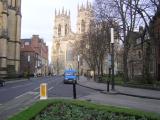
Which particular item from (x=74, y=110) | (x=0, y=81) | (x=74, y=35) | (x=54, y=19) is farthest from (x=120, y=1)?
(x=54, y=19)

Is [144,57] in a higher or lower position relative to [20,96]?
higher

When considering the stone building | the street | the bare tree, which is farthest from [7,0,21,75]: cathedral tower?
the street

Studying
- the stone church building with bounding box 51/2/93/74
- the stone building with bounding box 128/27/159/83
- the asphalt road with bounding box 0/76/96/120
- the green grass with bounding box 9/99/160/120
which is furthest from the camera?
the stone church building with bounding box 51/2/93/74

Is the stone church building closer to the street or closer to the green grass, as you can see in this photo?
the street

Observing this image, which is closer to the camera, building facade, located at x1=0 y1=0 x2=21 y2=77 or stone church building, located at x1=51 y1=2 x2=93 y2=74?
building facade, located at x1=0 y1=0 x2=21 y2=77

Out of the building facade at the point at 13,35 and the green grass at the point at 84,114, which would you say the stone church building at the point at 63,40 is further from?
the green grass at the point at 84,114

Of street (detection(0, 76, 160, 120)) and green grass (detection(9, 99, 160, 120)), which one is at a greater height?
green grass (detection(9, 99, 160, 120))

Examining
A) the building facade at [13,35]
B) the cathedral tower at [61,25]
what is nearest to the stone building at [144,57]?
the building facade at [13,35]

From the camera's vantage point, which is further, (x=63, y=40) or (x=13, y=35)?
(x=63, y=40)

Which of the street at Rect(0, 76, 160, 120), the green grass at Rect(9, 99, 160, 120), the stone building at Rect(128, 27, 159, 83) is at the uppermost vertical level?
the stone building at Rect(128, 27, 159, 83)

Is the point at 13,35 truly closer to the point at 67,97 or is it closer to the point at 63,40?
the point at 67,97

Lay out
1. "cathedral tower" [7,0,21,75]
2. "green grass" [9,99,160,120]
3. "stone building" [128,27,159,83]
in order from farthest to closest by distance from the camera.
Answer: "cathedral tower" [7,0,21,75] < "stone building" [128,27,159,83] < "green grass" [9,99,160,120]

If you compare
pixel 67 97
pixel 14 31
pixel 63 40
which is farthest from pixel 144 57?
pixel 63 40

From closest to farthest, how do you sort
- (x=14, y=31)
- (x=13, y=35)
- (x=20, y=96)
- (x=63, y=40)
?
(x=20, y=96), (x=13, y=35), (x=14, y=31), (x=63, y=40)
